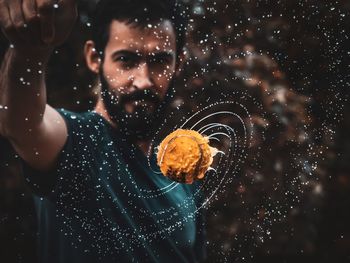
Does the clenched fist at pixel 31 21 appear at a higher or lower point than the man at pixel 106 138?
higher

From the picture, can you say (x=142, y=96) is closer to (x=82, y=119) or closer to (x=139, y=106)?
(x=139, y=106)

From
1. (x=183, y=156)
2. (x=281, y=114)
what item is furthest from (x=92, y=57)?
(x=281, y=114)

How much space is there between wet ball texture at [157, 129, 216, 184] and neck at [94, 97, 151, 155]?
0.03 meters

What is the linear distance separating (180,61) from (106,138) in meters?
0.20

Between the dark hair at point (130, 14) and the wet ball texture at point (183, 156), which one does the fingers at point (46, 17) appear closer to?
the dark hair at point (130, 14)

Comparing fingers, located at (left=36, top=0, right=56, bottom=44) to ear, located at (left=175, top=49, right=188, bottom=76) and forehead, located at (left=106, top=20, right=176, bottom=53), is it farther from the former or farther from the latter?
ear, located at (left=175, top=49, right=188, bottom=76)

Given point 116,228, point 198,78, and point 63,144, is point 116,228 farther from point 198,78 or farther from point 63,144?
point 198,78

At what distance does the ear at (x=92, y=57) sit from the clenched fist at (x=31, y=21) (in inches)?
3.2

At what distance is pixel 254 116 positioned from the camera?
1040mm

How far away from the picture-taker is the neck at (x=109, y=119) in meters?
0.90

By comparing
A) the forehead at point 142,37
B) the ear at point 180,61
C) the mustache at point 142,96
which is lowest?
the mustache at point 142,96

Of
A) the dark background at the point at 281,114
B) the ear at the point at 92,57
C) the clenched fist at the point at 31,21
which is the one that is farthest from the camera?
the dark background at the point at 281,114

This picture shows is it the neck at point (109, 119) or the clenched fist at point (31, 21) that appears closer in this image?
the clenched fist at point (31, 21)

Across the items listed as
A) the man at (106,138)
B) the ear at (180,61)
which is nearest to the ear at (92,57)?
the man at (106,138)
